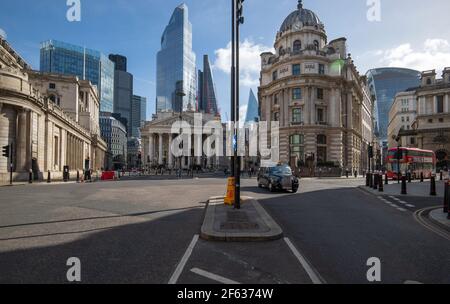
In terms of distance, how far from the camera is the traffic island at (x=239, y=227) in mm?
6770

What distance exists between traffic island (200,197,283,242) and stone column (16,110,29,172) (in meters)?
30.6

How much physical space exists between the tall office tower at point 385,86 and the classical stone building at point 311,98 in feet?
350

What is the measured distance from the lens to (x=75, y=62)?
104500 millimetres

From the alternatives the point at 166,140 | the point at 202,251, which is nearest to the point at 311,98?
the point at 202,251

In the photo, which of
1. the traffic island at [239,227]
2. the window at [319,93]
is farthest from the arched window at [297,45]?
the traffic island at [239,227]

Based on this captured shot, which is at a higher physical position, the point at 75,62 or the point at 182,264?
the point at 75,62

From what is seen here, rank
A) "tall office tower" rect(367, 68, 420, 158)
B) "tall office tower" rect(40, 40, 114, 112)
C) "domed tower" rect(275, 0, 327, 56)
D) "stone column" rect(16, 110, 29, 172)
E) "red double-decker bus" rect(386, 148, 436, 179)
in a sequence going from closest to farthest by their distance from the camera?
1. "stone column" rect(16, 110, 29, 172)
2. "red double-decker bus" rect(386, 148, 436, 179)
3. "domed tower" rect(275, 0, 327, 56)
4. "tall office tower" rect(40, 40, 114, 112)
5. "tall office tower" rect(367, 68, 420, 158)

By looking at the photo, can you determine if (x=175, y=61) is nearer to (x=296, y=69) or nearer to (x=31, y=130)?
(x=296, y=69)

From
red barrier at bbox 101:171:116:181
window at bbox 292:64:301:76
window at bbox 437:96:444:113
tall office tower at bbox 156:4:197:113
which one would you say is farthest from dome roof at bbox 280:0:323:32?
tall office tower at bbox 156:4:197:113

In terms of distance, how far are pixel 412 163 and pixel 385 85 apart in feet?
485

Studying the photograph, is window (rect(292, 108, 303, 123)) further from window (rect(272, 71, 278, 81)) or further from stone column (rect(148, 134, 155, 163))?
stone column (rect(148, 134, 155, 163))

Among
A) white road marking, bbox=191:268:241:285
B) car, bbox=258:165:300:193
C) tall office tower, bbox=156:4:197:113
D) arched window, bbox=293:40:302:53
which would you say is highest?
tall office tower, bbox=156:4:197:113

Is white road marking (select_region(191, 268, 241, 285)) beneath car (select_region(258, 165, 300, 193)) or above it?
beneath

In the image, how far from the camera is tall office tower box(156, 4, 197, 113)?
178000mm
